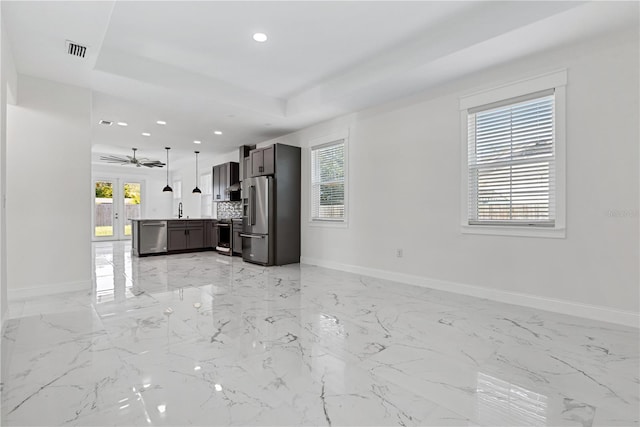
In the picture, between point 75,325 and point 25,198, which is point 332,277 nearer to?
point 75,325

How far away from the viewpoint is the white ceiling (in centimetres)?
287

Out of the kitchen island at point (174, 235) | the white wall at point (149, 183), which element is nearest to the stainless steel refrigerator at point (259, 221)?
the kitchen island at point (174, 235)

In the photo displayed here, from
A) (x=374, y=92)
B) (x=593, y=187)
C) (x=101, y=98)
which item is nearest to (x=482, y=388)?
(x=593, y=187)

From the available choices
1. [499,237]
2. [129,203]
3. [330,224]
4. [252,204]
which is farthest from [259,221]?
[129,203]

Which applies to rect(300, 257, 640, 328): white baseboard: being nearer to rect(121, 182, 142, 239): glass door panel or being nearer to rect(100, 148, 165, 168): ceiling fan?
rect(100, 148, 165, 168): ceiling fan

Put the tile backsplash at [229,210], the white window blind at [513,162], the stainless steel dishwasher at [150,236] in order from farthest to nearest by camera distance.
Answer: the tile backsplash at [229,210] → the stainless steel dishwasher at [150,236] → the white window blind at [513,162]

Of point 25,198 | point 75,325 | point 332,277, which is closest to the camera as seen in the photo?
point 75,325

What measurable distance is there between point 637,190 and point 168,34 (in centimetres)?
471

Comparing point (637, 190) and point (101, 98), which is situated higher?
point (101, 98)

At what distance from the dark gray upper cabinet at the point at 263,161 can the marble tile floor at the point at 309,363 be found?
3015mm

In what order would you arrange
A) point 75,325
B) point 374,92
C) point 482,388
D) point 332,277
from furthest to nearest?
point 332,277, point 374,92, point 75,325, point 482,388

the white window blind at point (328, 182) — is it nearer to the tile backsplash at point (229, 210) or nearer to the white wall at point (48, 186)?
the tile backsplash at point (229, 210)

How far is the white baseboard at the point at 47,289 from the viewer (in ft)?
12.4

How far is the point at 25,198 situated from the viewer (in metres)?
3.87
